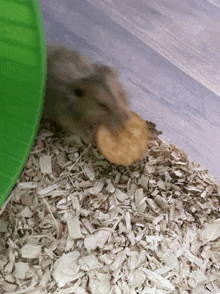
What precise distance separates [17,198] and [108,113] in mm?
364

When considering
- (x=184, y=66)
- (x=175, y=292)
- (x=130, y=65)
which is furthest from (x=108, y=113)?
(x=175, y=292)

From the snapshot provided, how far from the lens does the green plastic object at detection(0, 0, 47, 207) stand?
677mm

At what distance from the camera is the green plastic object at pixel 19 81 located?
2.22 ft

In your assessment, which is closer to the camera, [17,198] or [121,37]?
[17,198]

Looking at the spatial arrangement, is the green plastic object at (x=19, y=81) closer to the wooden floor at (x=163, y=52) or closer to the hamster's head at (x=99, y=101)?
the hamster's head at (x=99, y=101)

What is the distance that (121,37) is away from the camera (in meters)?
0.95

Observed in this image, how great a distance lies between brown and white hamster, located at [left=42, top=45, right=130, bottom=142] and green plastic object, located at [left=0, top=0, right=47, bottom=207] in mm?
101

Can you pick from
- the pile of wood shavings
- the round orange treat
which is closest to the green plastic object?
the pile of wood shavings

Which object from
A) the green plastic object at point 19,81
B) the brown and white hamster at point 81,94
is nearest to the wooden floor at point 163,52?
the brown and white hamster at point 81,94

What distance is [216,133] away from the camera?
37.8 inches

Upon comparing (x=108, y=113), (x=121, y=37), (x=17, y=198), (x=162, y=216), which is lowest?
(x=17, y=198)

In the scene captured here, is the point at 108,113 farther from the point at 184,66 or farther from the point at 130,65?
the point at 184,66

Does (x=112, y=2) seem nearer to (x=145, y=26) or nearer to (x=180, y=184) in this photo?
(x=145, y=26)

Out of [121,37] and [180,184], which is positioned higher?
[121,37]
